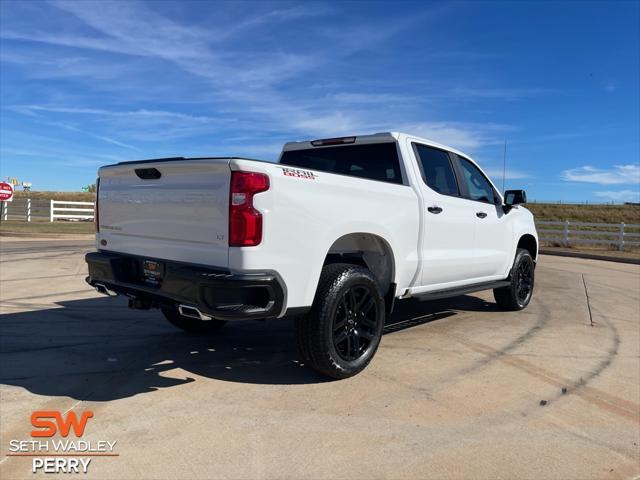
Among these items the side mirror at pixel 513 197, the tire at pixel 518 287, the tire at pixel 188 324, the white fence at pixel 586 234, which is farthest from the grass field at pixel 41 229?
the white fence at pixel 586 234

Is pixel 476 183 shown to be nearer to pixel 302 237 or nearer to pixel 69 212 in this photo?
pixel 302 237

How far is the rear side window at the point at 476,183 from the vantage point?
607cm

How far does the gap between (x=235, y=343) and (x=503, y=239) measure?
3696 mm

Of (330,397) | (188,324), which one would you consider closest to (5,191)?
(188,324)

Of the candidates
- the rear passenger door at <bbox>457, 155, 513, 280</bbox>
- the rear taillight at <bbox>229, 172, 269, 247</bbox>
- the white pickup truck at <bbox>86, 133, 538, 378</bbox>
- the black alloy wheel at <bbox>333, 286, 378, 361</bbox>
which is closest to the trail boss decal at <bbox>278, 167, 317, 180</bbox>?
the white pickup truck at <bbox>86, 133, 538, 378</bbox>

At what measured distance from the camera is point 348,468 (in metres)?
2.83

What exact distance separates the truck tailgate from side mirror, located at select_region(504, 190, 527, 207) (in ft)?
14.4

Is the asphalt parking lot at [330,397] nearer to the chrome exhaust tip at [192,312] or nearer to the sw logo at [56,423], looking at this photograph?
the sw logo at [56,423]

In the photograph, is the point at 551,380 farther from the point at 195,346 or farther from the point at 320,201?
the point at 195,346

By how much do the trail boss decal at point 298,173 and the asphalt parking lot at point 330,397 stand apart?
1627 millimetres

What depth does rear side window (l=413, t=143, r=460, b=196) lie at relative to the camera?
5.27m

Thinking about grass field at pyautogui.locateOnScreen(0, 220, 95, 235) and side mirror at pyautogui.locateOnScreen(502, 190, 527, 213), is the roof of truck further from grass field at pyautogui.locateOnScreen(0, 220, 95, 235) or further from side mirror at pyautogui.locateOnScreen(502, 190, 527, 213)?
grass field at pyautogui.locateOnScreen(0, 220, 95, 235)

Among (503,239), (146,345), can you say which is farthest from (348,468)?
(503,239)

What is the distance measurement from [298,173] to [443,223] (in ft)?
7.25
